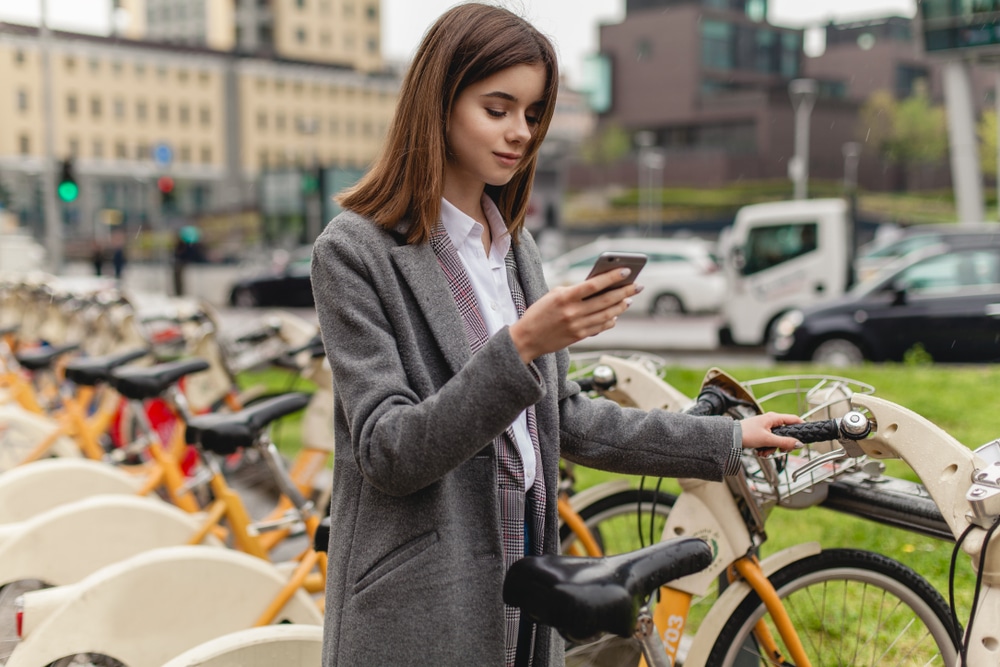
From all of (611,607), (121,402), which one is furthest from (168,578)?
(121,402)

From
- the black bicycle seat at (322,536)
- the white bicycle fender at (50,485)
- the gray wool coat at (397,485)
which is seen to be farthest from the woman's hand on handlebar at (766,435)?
the white bicycle fender at (50,485)

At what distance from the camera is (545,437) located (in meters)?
1.66

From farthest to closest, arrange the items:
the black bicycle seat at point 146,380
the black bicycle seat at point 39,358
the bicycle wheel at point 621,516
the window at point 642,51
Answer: the window at point 642,51 < the black bicycle seat at point 39,358 < the black bicycle seat at point 146,380 < the bicycle wheel at point 621,516

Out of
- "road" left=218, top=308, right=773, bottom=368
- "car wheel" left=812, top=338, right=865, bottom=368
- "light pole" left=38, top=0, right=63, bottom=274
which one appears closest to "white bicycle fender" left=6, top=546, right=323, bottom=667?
"road" left=218, top=308, right=773, bottom=368

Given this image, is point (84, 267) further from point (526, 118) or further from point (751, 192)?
point (526, 118)

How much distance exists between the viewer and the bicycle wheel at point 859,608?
2.14 metres

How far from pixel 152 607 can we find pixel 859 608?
1.72m

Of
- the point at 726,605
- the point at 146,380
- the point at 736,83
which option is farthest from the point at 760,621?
the point at 736,83

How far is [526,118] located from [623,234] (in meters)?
52.5

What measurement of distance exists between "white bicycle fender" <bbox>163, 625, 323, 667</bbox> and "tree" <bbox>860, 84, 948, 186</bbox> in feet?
180

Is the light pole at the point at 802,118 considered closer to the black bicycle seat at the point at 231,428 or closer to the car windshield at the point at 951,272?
the car windshield at the point at 951,272

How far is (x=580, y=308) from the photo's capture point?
1301 mm

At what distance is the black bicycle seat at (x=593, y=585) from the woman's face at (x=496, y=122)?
0.63m

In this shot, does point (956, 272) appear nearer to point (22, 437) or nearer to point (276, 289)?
point (22, 437)
